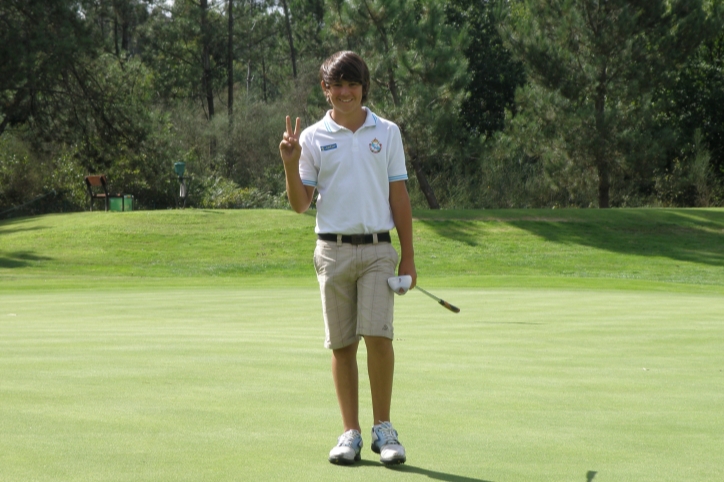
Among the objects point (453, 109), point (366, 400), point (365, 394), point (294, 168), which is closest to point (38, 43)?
point (453, 109)

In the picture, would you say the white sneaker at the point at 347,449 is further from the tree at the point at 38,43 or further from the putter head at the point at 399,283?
the tree at the point at 38,43

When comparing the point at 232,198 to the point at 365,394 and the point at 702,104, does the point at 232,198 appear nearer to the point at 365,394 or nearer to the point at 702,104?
the point at 702,104

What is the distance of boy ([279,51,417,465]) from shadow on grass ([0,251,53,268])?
814 inches

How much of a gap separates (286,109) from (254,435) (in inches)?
1772

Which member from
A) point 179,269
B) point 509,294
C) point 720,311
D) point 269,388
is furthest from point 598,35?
point 269,388

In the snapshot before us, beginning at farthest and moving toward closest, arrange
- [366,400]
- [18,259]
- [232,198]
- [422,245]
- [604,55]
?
1. [232,198]
2. [604,55]
3. [422,245]
4. [18,259]
5. [366,400]

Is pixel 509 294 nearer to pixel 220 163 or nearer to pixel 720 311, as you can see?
pixel 720 311

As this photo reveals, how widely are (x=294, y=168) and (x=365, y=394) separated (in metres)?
1.88

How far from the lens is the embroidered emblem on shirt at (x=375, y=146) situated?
169 inches

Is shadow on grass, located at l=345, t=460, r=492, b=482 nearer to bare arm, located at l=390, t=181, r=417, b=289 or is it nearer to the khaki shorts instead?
the khaki shorts

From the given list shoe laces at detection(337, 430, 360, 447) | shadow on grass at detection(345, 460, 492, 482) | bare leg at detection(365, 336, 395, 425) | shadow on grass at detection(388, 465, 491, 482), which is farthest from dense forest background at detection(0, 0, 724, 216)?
shadow on grass at detection(388, 465, 491, 482)

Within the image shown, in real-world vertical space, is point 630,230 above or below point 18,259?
above

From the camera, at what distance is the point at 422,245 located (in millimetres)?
26219

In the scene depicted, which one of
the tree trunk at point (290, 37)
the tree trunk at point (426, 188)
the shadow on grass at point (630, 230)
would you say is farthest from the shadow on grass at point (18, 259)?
the tree trunk at point (290, 37)
